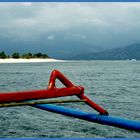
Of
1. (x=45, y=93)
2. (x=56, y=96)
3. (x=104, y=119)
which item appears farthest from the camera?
(x=104, y=119)

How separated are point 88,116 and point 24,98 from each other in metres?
2.23

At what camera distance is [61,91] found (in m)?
6.62

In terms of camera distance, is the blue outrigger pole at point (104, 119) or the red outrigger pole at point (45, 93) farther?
the blue outrigger pole at point (104, 119)

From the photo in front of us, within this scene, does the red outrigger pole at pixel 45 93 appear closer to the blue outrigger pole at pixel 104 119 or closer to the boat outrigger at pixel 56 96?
the boat outrigger at pixel 56 96

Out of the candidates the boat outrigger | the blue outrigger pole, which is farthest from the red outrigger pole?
the blue outrigger pole

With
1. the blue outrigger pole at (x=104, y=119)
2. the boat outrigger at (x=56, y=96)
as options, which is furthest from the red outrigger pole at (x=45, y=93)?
the blue outrigger pole at (x=104, y=119)

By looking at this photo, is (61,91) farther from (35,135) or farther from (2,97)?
(35,135)

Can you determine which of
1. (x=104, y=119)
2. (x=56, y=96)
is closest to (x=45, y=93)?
(x=56, y=96)

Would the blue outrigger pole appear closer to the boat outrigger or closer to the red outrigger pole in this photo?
the boat outrigger

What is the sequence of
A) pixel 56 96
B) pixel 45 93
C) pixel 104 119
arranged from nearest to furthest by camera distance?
pixel 45 93, pixel 56 96, pixel 104 119

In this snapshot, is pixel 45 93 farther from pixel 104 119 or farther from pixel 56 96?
pixel 104 119

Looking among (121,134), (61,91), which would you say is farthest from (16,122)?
(61,91)

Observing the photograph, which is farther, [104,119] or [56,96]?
[104,119]

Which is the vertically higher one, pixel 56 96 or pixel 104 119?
pixel 56 96
